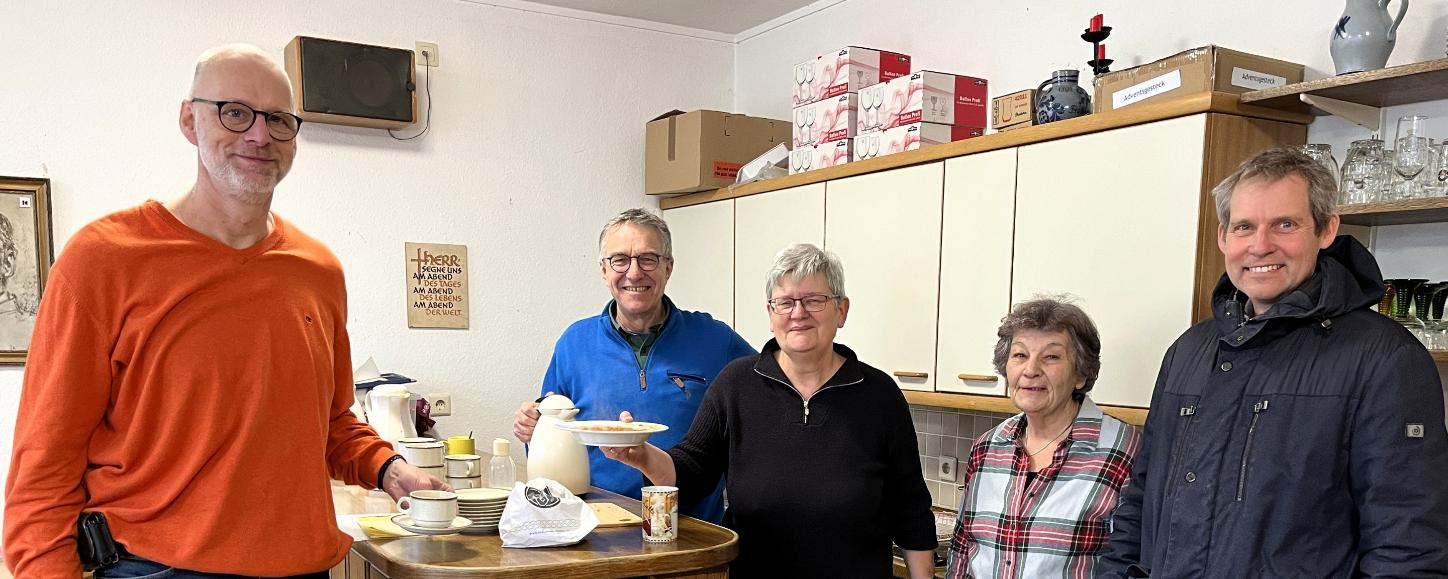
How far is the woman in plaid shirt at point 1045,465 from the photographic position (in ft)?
6.88

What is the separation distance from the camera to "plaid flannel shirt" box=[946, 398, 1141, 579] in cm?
209

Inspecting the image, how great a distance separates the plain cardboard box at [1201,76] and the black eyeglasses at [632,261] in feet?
3.84

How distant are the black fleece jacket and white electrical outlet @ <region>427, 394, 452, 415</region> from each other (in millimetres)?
1925

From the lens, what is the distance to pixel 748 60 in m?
4.50

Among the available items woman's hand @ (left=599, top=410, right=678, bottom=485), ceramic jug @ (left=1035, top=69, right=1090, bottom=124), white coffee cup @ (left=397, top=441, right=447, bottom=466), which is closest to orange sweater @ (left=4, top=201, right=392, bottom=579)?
woman's hand @ (left=599, top=410, right=678, bottom=485)

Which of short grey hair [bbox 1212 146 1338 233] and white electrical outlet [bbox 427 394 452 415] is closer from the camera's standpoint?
short grey hair [bbox 1212 146 1338 233]

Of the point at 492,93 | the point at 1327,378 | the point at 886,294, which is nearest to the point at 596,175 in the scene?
the point at 492,93

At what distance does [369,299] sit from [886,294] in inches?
77.2

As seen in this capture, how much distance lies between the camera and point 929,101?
306cm

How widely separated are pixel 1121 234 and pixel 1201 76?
391mm

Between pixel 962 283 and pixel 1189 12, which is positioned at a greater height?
pixel 1189 12

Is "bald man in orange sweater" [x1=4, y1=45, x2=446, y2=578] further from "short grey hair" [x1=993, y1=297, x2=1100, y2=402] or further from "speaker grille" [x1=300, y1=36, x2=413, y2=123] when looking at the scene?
"speaker grille" [x1=300, y1=36, x2=413, y2=123]

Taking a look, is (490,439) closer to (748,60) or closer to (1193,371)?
(748,60)

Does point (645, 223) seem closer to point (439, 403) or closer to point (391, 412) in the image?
point (391, 412)
